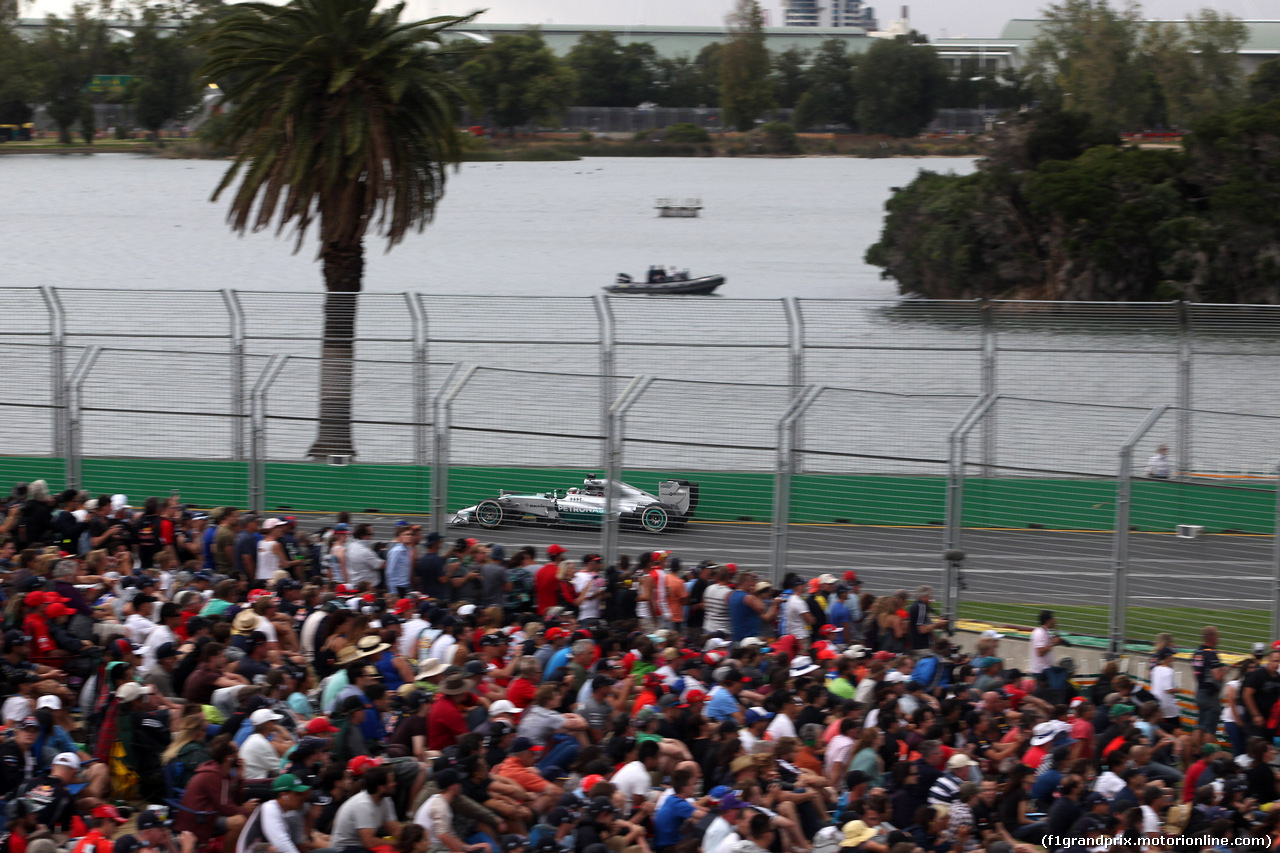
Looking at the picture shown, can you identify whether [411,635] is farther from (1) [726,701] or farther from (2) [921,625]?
(2) [921,625]

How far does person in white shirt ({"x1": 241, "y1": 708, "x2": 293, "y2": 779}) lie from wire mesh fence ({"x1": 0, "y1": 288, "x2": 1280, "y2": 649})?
725 centimetres

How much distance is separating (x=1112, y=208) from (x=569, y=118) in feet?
380

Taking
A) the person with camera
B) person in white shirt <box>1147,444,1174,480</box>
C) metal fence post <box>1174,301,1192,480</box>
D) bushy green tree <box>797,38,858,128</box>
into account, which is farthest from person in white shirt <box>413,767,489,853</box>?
bushy green tree <box>797,38,858,128</box>

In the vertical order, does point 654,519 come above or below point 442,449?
below

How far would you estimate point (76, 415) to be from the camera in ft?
57.6

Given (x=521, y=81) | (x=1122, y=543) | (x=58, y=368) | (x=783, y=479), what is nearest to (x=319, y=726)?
(x=783, y=479)

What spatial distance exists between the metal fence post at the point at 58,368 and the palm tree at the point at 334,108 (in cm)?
541

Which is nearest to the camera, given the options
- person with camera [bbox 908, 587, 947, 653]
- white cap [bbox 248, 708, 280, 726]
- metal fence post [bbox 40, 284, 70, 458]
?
white cap [bbox 248, 708, 280, 726]

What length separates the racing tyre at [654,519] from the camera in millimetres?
16422

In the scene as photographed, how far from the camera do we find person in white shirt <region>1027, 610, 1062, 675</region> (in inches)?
486

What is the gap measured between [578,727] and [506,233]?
108m

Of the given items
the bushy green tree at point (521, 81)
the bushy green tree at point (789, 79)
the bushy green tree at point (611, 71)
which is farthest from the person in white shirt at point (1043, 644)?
the bushy green tree at point (789, 79)

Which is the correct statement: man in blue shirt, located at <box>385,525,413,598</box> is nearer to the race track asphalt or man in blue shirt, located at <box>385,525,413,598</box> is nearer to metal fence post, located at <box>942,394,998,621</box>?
the race track asphalt

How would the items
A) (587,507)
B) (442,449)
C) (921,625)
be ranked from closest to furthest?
(921,625) → (442,449) → (587,507)
